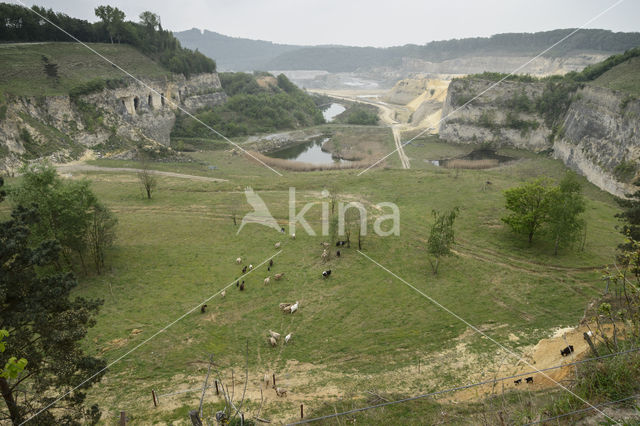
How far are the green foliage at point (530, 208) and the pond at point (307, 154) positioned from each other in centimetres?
4947

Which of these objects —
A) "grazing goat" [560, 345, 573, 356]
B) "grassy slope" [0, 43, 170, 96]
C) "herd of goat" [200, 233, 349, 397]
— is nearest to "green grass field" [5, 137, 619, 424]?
"herd of goat" [200, 233, 349, 397]

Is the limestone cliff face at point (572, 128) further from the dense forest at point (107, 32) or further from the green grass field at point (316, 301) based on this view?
the dense forest at point (107, 32)

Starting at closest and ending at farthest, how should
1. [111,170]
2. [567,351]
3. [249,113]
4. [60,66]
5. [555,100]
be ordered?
[567,351] → [111,170] → [60,66] → [555,100] → [249,113]

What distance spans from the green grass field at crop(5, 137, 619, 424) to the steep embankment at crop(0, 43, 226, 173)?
2014 cm

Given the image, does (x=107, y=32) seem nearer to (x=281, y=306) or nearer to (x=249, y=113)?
(x=249, y=113)

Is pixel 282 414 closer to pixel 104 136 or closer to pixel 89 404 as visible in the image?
pixel 89 404

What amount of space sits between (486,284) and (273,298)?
16.4 m

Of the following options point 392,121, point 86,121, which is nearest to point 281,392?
point 86,121

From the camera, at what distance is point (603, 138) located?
57.7m

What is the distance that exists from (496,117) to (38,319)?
94.1 m

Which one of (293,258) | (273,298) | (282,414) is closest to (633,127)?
(293,258)

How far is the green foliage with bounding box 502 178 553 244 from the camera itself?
3391 cm

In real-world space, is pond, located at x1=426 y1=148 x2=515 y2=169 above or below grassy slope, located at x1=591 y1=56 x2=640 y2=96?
below

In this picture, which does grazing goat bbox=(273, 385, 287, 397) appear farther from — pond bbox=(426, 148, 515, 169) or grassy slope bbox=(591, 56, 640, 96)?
grassy slope bbox=(591, 56, 640, 96)
